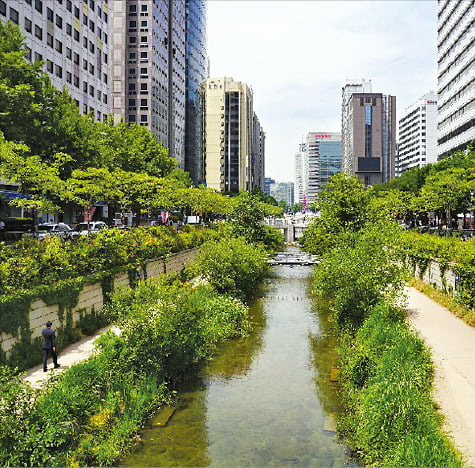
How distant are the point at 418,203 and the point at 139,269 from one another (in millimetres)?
44276

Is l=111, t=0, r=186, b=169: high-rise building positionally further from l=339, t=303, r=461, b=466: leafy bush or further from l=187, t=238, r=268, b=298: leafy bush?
l=339, t=303, r=461, b=466: leafy bush

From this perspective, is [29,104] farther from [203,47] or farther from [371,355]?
[203,47]

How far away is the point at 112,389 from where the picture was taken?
18391 millimetres

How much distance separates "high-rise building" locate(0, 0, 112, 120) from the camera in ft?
199

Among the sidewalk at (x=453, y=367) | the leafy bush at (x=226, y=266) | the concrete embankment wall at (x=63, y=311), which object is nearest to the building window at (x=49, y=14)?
the concrete embankment wall at (x=63, y=311)

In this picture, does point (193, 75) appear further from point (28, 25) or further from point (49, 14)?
point (28, 25)

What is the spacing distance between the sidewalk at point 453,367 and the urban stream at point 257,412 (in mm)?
3114

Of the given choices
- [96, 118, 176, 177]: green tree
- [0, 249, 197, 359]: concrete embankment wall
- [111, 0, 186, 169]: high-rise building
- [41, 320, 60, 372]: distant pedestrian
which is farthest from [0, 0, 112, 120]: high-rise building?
[41, 320, 60, 372]: distant pedestrian

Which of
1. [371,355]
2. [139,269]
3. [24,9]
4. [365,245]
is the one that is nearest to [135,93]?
[24,9]

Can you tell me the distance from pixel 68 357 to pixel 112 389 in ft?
16.2

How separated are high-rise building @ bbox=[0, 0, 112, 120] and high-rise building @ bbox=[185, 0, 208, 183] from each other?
73.9m

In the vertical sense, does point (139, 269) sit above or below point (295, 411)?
above

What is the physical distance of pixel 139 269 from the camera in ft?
116

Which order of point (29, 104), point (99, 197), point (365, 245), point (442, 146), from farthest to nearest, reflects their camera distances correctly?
1. point (442, 146)
2. point (99, 197)
3. point (29, 104)
4. point (365, 245)
